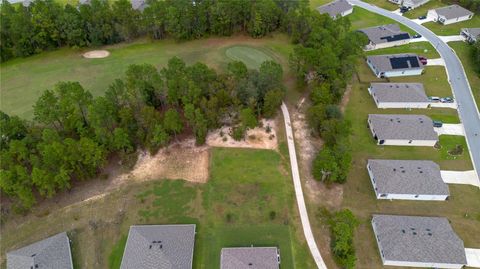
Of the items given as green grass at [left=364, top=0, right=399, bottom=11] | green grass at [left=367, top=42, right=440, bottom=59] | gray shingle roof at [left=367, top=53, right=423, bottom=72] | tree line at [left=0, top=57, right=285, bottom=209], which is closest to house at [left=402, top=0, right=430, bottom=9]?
green grass at [left=364, top=0, right=399, bottom=11]

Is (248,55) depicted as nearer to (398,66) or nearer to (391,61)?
(391,61)

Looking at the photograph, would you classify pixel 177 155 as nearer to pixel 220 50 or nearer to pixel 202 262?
pixel 202 262

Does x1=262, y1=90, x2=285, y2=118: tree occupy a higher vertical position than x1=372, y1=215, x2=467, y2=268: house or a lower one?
higher

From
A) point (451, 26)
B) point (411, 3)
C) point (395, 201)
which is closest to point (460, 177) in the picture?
point (395, 201)

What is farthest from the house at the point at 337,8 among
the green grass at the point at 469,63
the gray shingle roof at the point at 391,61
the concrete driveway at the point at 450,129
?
the concrete driveway at the point at 450,129

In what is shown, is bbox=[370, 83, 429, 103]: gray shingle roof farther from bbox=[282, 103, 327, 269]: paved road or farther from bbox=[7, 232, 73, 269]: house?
bbox=[7, 232, 73, 269]: house

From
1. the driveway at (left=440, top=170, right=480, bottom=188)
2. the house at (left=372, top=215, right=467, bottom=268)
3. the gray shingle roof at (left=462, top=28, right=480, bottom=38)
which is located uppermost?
the gray shingle roof at (left=462, top=28, right=480, bottom=38)
